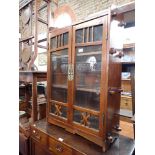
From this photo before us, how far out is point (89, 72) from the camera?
1.50 metres

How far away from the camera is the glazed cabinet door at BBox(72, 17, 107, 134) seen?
134cm

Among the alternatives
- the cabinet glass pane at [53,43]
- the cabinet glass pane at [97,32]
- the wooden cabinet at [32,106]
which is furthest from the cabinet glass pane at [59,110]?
the cabinet glass pane at [97,32]

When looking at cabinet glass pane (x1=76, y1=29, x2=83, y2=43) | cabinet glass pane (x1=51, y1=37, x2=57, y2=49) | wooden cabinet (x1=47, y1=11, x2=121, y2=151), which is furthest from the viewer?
cabinet glass pane (x1=51, y1=37, x2=57, y2=49)

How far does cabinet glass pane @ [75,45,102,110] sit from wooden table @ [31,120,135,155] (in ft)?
1.09

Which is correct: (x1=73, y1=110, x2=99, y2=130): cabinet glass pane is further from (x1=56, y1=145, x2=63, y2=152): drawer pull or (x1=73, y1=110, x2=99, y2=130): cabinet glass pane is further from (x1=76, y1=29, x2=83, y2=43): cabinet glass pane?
(x1=76, y1=29, x2=83, y2=43): cabinet glass pane

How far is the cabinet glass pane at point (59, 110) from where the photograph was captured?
1.72 meters

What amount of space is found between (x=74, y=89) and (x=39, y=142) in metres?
0.80

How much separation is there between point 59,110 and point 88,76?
0.55 meters

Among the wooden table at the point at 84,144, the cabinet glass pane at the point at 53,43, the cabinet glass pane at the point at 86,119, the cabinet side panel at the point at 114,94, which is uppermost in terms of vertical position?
the cabinet glass pane at the point at 53,43

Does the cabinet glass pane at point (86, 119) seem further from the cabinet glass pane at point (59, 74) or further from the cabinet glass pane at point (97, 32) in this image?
the cabinet glass pane at point (97, 32)

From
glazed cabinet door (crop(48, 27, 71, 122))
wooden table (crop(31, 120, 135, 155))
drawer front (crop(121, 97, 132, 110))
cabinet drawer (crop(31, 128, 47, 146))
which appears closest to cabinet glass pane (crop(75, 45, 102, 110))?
glazed cabinet door (crop(48, 27, 71, 122))
